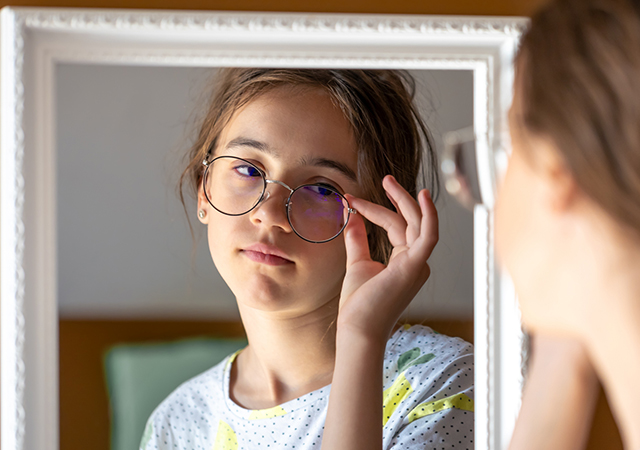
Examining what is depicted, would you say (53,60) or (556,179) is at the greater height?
(53,60)

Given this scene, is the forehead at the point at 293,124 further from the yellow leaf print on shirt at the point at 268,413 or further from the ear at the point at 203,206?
the yellow leaf print on shirt at the point at 268,413

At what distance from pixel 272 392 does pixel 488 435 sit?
334 mm

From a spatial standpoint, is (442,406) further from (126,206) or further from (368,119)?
(126,206)

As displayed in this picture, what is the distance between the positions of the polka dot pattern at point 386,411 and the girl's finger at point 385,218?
139 mm

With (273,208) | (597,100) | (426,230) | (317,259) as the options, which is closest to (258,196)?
(273,208)

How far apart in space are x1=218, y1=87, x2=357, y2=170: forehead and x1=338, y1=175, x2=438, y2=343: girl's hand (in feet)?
0.31

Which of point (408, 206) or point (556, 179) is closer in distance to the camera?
point (556, 179)

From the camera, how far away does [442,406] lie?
2.80ft

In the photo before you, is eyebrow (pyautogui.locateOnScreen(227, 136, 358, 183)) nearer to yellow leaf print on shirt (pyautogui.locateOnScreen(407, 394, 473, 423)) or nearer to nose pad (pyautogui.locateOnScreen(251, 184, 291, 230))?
nose pad (pyautogui.locateOnScreen(251, 184, 291, 230))

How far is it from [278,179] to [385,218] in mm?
170

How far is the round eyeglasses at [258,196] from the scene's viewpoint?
0.82m

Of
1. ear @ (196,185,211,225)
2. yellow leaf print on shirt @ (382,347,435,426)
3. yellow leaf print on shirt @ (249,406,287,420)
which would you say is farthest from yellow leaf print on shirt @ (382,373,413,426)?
ear @ (196,185,211,225)

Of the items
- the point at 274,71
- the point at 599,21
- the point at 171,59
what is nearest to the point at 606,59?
the point at 599,21

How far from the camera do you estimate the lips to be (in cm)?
83
